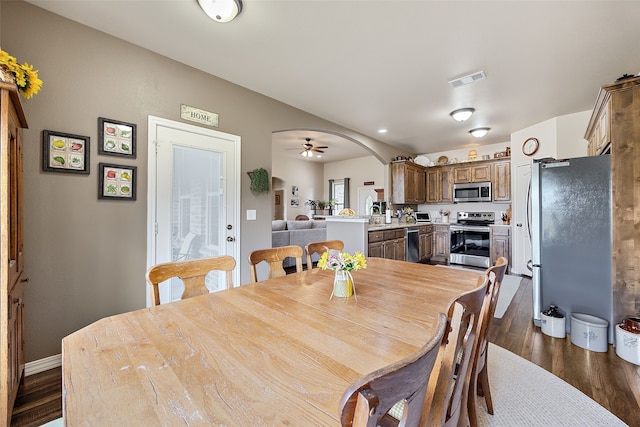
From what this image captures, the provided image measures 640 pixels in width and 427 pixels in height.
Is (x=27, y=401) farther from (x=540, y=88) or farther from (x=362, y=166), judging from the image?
(x=362, y=166)

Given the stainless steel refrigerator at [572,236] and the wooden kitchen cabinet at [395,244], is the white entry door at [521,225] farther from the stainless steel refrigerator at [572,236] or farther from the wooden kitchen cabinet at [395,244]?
the stainless steel refrigerator at [572,236]

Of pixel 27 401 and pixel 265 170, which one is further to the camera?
pixel 265 170

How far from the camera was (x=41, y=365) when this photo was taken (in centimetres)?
200

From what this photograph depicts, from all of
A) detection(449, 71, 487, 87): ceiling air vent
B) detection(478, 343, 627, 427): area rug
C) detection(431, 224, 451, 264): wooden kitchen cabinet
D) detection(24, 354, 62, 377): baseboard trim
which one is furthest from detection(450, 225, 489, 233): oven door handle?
detection(24, 354, 62, 377): baseboard trim

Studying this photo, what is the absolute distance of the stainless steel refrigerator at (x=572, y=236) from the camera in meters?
2.46

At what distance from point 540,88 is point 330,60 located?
2.64 m

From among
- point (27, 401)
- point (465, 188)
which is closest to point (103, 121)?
point (27, 401)

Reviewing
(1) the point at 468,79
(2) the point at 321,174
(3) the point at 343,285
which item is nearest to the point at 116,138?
(3) the point at 343,285

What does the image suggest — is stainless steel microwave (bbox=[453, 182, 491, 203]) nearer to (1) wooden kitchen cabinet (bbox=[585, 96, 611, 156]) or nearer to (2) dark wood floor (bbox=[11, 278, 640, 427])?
(1) wooden kitchen cabinet (bbox=[585, 96, 611, 156])

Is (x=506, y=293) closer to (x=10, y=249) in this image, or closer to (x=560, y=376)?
(x=560, y=376)

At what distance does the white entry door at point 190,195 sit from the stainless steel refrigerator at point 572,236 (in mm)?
3324

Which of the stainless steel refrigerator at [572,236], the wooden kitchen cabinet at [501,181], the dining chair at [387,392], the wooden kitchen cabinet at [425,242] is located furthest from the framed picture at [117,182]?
the wooden kitchen cabinet at [501,181]

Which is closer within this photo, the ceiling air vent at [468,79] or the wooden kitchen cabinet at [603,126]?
the wooden kitchen cabinet at [603,126]

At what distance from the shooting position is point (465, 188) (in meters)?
6.14
